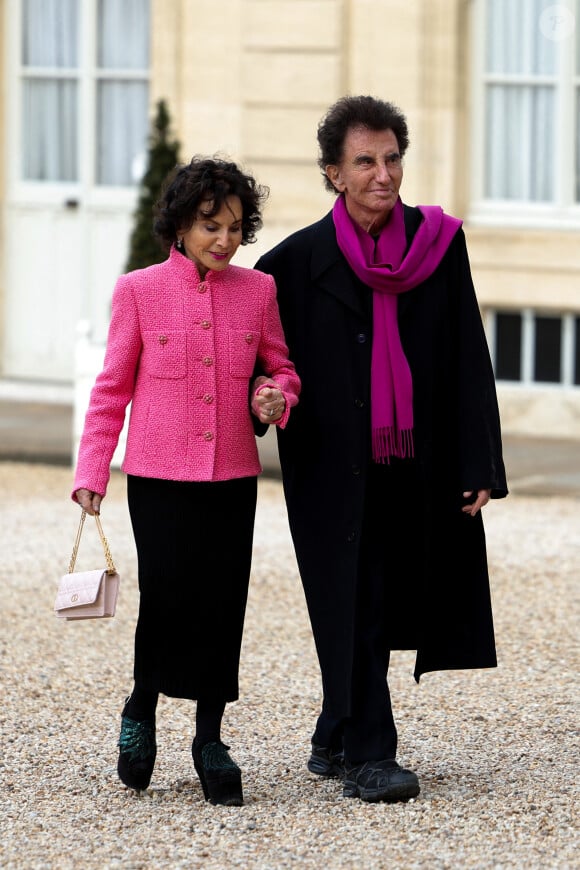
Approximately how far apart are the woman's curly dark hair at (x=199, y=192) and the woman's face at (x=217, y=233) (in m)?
0.01

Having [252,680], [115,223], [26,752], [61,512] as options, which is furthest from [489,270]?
[26,752]

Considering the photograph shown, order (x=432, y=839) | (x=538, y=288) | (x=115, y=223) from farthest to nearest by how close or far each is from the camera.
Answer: (x=115, y=223) < (x=538, y=288) < (x=432, y=839)

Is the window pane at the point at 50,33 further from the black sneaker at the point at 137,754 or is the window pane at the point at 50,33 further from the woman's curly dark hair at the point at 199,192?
the black sneaker at the point at 137,754

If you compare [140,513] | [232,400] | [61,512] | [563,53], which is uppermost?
[563,53]

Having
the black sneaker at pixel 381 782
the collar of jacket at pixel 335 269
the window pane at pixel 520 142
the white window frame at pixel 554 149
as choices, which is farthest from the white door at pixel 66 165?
the black sneaker at pixel 381 782

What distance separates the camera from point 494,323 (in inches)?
476

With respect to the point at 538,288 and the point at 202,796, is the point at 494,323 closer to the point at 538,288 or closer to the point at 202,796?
the point at 538,288

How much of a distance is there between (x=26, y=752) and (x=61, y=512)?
4.22 metres

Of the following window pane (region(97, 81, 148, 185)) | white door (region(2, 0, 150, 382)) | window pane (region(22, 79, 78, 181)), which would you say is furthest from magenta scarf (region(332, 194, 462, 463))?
window pane (region(22, 79, 78, 181))

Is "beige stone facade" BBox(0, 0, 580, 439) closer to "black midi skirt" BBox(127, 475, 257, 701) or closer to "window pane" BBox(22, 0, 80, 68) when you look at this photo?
"window pane" BBox(22, 0, 80, 68)

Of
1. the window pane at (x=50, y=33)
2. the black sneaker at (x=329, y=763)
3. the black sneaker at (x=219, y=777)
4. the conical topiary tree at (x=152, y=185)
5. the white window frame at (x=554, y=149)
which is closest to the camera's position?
the black sneaker at (x=219, y=777)

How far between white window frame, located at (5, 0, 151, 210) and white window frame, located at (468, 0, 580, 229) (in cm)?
236

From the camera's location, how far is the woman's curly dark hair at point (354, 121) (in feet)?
14.6

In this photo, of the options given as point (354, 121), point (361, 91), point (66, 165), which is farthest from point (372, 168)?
point (66, 165)
